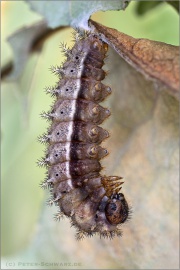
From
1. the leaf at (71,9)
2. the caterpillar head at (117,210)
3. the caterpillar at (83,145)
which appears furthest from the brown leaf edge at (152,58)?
the caterpillar head at (117,210)

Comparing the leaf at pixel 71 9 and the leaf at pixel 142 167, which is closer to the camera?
the leaf at pixel 71 9

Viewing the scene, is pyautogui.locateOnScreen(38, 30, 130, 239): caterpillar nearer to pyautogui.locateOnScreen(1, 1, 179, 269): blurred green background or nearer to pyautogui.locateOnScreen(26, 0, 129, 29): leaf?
pyautogui.locateOnScreen(26, 0, 129, 29): leaf

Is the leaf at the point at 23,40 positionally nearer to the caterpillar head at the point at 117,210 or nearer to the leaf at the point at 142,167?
the leaf at the point at 142,167

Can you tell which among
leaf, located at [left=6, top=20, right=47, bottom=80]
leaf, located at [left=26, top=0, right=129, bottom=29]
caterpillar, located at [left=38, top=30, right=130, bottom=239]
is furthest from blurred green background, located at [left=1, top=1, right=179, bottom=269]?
caterpillar, located at [left=38, top=30, right=130, bottom=239]

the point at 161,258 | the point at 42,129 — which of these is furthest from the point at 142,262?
the point at 42,129

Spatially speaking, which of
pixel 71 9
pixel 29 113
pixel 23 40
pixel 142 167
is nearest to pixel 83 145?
pixel 142 167

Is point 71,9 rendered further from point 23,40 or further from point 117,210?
point 117,210

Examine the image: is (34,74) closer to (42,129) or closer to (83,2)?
(42,129)
